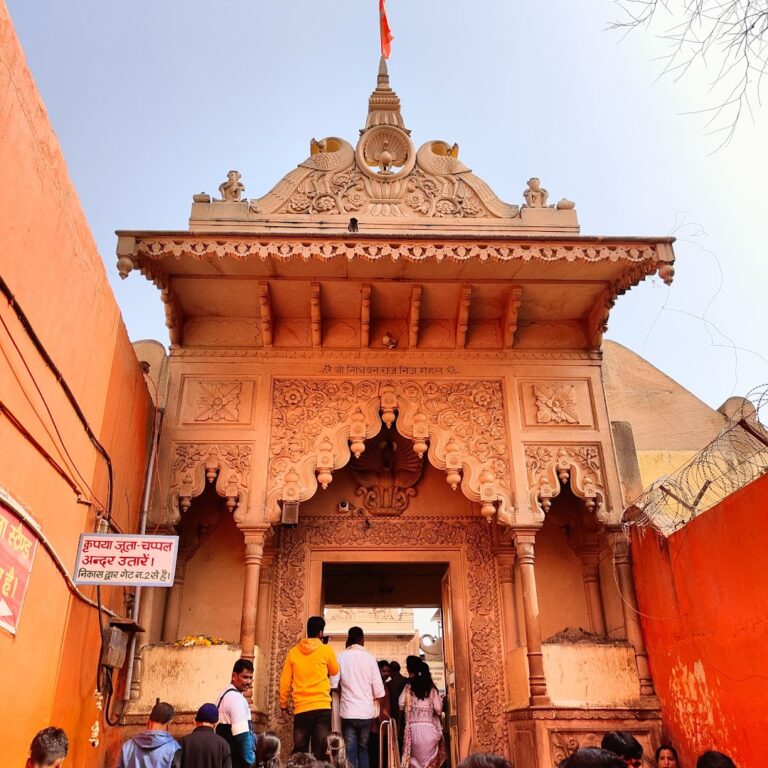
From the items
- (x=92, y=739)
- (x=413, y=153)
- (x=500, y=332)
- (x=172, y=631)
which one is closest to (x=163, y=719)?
(x=92, y=739)

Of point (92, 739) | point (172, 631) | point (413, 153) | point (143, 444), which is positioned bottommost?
point (92, 739)

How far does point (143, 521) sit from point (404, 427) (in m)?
2.56

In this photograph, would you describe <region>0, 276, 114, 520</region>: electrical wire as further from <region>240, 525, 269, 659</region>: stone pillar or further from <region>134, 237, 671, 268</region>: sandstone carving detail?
<region>134, 237, 671, 268</region>: sandstone carving detail

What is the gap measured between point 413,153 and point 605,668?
5475 millimetres

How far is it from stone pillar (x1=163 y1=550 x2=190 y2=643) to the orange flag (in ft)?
21.3

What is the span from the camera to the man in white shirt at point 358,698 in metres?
5.62

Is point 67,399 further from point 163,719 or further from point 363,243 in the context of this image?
point 363,243

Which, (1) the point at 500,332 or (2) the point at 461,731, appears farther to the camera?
(1) the point at 500,332

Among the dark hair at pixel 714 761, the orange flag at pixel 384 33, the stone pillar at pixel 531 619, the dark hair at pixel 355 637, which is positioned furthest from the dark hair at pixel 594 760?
the orange flag at pixel 384 33

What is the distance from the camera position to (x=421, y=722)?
6117mm

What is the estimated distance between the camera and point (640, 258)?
6.51m

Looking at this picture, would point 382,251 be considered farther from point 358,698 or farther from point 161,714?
point 161,714

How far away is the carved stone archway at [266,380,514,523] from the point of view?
22.1 feet

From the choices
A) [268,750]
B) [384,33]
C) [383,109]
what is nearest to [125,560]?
[268,750]
